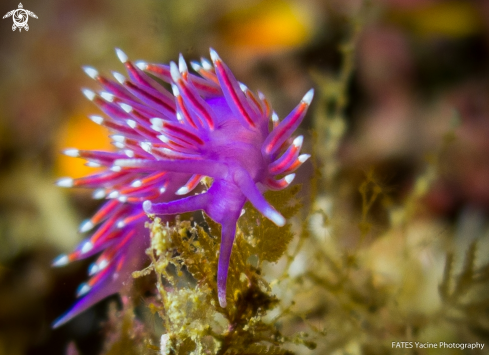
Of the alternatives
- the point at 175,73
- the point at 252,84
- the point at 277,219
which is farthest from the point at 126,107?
the point at 252,84

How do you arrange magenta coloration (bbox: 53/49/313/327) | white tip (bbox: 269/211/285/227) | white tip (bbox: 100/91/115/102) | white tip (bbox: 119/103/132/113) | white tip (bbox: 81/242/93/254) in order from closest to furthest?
white tip (bbox: 269/211/285/227) < magenta coloration (bbox: 53/49/313/327) < white tip (bbox: 119/103/132/113) < white tip (bbox: 100/91/115/102) < white tip (bbox: 81/242/93/254)

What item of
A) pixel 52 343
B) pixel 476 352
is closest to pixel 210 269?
pixel 476 352

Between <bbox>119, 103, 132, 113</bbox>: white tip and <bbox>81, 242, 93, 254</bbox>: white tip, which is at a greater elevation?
<bbox>119, 103, 132, 113</bbox>: white tip

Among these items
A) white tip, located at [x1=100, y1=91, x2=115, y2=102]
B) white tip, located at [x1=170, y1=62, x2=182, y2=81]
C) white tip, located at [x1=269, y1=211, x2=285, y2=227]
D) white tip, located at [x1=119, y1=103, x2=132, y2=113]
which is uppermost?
white tip, located at [x1=100, y1=91, x2=115, y2=102]

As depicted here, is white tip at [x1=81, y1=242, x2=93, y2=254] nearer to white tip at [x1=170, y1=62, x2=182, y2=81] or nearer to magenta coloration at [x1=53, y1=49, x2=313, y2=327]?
magenta coloration at [x1=53, y1=49, x2=313, y2=327]

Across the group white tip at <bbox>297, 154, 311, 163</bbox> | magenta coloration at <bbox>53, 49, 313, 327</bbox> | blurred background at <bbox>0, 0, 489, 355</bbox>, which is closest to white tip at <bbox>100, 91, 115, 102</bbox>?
magenta coloration at <bbox>53, 49, 313, 327</bbox>

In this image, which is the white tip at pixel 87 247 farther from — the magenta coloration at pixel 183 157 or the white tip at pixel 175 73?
the white tip at pixel 175 73

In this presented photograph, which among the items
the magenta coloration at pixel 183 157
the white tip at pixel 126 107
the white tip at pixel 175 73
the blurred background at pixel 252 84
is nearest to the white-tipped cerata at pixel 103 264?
the magenta coloration at pixel 183 157
